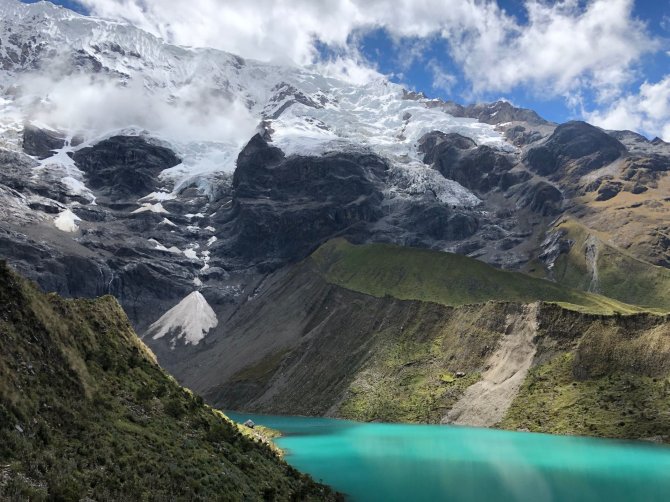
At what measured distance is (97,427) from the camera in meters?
31.1

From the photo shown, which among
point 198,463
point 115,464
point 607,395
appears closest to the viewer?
point 115,464

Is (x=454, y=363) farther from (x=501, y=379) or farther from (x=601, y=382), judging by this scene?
(x=601, y=382)

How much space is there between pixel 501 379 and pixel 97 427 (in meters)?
90.7

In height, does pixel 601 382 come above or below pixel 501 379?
below

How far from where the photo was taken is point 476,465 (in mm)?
65000

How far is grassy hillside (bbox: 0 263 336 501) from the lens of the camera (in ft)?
84.1

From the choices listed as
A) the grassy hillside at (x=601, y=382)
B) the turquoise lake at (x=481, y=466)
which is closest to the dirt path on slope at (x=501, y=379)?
the grassy hillside at (x=601, y=382)

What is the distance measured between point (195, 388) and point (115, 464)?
6641 inches

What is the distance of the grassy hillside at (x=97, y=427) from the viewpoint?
84.1ft

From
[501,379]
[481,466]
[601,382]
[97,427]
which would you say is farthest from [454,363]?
[97,427]

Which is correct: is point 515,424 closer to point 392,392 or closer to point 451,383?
point 451,383

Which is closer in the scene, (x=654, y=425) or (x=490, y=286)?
(x=654, y=425)

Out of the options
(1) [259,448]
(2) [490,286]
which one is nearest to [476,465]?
(1) [259,448]

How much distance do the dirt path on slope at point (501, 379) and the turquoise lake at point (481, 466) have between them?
28.6 feet
